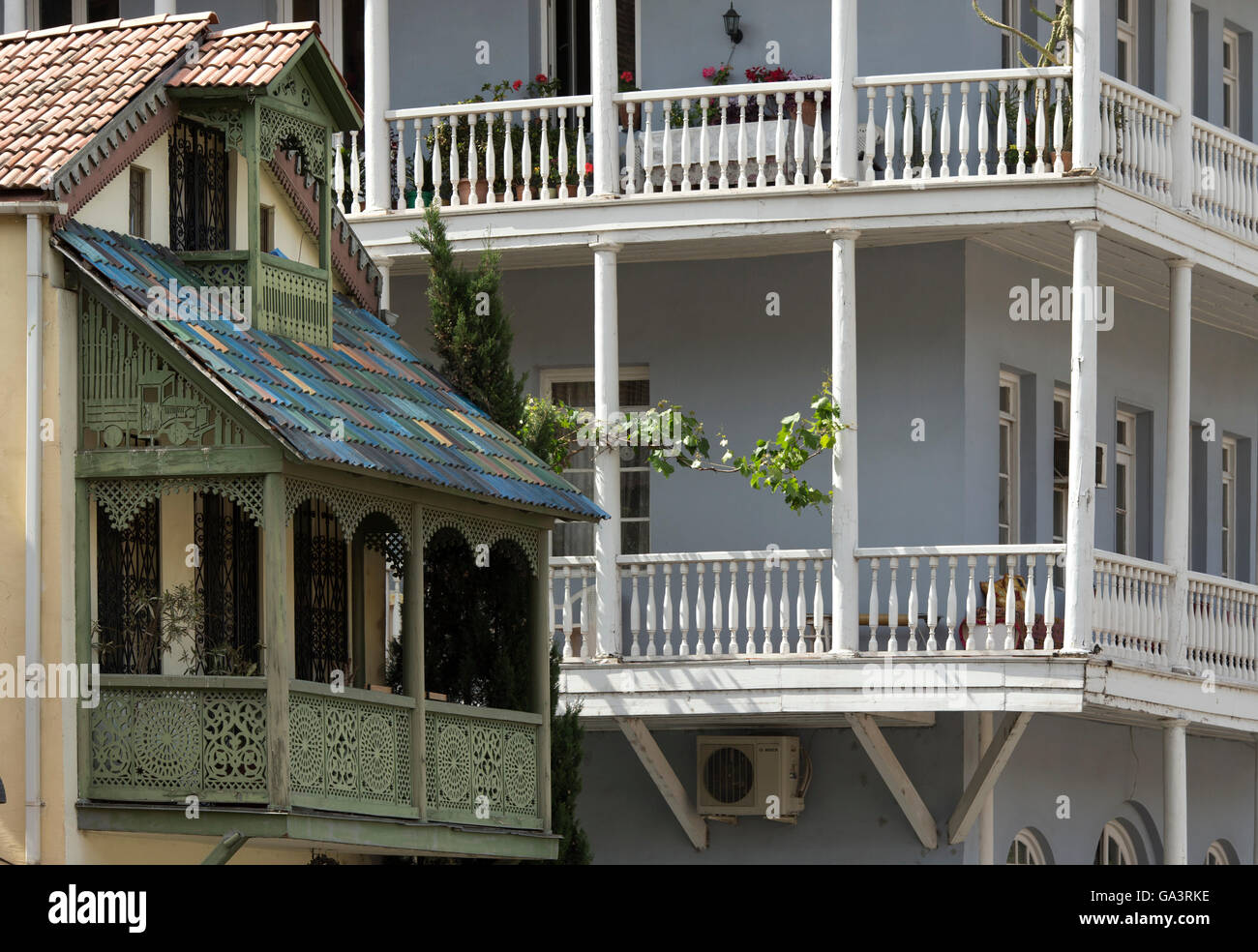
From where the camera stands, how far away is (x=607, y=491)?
72.5ft

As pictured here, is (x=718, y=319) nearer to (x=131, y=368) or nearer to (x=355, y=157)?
(x=355, y=157)

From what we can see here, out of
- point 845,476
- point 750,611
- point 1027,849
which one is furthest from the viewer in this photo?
point 1027,849

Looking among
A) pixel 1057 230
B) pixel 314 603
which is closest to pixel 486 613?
Answer: pixel 314 603

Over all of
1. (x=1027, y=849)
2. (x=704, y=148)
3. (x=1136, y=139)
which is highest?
(x=1136, y=139)

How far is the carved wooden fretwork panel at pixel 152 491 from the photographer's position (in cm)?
1617

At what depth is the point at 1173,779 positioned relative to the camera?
22.8m

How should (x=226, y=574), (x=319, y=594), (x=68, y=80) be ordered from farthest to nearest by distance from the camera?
(x=319, y=594), (x=226, y=574), (x=68, y=80)

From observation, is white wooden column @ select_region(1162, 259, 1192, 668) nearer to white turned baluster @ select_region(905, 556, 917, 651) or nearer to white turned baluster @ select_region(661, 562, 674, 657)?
white turned baluster @ select_region(905, 556, 917, 651)

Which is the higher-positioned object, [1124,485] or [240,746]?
[1124,485]

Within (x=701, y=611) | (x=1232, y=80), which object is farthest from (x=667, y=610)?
(x=1232, y=80)

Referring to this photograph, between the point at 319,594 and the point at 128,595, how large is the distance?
2211 millimetres

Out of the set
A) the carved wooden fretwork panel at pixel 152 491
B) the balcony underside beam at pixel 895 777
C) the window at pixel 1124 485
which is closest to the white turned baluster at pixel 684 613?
the balcony underside beam at pixel 895 777

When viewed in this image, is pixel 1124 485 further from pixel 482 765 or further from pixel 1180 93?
pixel 482 765
